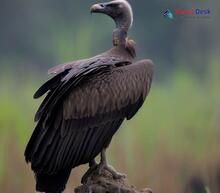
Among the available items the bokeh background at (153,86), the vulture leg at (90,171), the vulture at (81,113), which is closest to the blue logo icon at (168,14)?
the bokeh background at (153,86)

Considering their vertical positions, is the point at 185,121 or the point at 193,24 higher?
the point at 193,24

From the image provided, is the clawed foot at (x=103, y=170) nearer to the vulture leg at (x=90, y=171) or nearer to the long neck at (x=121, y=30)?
the vulture leg at (x=90, y=171)

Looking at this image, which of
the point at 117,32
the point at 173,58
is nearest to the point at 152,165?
the point at 173,58

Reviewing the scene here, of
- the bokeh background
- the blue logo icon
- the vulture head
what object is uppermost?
the vulture head

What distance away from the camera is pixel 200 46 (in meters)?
8.69

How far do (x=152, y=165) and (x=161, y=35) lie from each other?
1504 mm

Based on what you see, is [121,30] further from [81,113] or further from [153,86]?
[153,86]

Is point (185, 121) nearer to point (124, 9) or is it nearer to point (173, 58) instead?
point (173, 58)

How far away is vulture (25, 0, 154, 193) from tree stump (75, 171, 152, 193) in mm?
48

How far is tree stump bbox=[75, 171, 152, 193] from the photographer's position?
550 cm

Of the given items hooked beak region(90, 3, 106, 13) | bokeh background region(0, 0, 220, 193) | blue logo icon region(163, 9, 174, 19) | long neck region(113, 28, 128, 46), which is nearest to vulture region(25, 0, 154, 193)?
long neck region(113, 28, 128, 46)

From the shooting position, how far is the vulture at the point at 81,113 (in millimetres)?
5391

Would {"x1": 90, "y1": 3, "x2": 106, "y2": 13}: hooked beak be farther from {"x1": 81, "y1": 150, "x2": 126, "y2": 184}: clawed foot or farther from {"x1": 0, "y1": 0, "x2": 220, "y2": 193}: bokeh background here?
{"x1": 0, "y1": 0, "x2": 220, "y2": 193}: bokeh background

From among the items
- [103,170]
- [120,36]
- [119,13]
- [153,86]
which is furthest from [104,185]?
[153,86]
